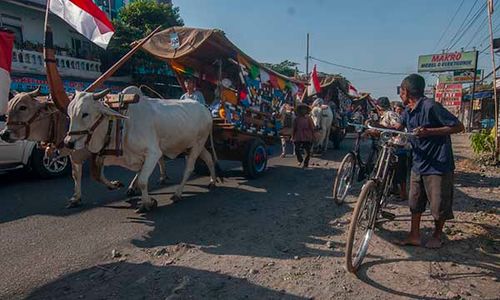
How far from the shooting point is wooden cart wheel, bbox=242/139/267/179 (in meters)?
7.77

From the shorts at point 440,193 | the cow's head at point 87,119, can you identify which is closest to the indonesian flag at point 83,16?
the cow's head at point 87,119

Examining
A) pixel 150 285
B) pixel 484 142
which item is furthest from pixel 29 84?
pixel 484 142

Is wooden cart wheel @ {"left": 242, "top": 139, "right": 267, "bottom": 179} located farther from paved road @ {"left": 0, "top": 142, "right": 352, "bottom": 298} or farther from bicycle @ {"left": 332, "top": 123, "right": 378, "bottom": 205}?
bicycle @ {"left": 332, "top": 123, "right": 378, "bottom": 205}

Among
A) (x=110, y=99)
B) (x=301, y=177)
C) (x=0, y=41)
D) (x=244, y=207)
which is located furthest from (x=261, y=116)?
(x=0, y=41)

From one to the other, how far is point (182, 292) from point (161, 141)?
298cm

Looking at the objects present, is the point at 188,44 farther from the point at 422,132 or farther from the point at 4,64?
the point at 422,132

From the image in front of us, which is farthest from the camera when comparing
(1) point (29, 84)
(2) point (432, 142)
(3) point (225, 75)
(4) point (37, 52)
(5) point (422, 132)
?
(4) point (37, 52)

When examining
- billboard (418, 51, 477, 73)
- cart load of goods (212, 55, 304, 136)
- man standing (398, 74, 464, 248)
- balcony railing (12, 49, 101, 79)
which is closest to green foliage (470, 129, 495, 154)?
cart load of goods (212, 55, 304, 136)

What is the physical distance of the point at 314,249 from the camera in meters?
4.32

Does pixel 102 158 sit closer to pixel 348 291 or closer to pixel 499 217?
pixel 348 291

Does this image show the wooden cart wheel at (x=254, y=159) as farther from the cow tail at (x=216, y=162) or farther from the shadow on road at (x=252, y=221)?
→ the cow tail at (x=216, y=162)

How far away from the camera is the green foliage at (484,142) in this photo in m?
10.4

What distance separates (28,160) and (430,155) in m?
7.22

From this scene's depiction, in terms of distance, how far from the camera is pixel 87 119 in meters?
4.76
